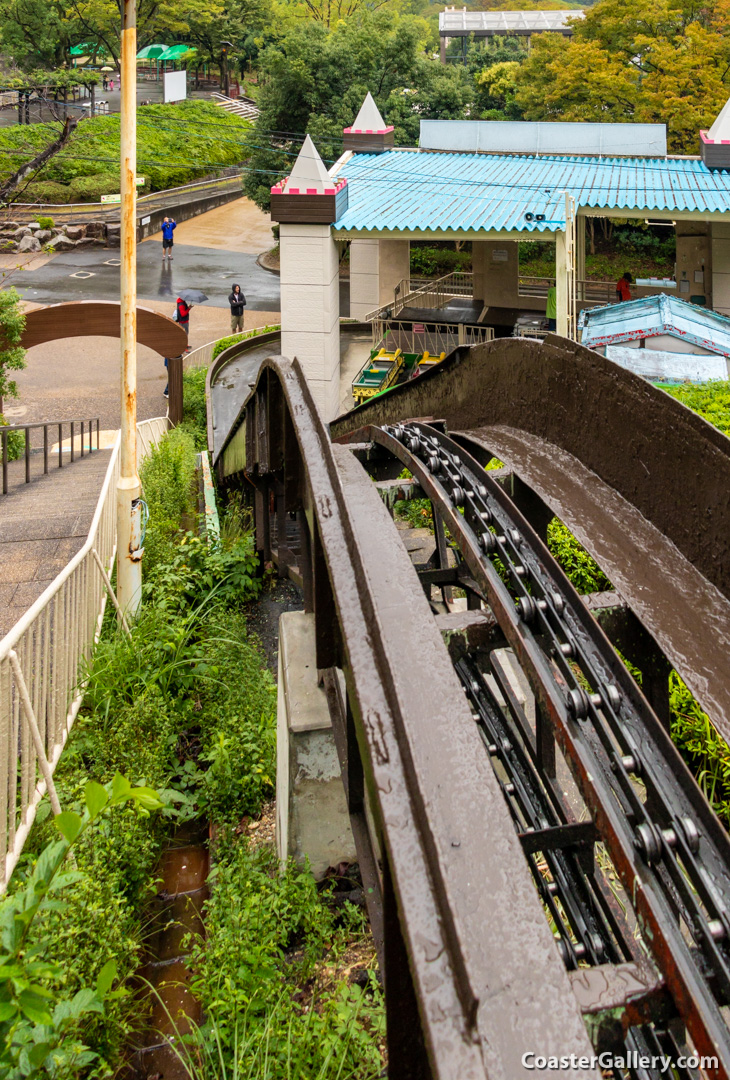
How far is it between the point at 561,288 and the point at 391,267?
30.2 feet

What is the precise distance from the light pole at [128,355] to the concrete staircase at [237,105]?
4732 cm

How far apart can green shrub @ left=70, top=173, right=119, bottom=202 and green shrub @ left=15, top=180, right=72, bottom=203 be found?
311mm

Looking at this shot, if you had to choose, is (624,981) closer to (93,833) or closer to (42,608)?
(93,833)

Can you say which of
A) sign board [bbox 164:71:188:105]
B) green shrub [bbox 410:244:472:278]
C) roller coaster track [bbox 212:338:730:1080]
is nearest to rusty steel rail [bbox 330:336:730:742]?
roller coaster track [bbox 212:338:730:1080]

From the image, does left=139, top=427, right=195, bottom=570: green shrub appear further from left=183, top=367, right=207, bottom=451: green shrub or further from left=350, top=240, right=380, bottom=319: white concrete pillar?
left=350, top=240, right=380, bottom=319: white concrete pillar

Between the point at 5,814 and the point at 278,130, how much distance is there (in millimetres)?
32396

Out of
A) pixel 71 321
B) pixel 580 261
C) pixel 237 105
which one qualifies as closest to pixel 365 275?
pixel 580 261

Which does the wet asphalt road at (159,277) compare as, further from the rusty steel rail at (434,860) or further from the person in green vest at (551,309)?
the rusty steel rail at (434,860)

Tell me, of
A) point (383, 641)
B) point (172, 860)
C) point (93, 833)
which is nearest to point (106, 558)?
point (172, 860)

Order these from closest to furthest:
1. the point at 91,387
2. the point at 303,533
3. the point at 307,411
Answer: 1. the point at 307,411
2. the point at 303,533
3. the point at 91,387

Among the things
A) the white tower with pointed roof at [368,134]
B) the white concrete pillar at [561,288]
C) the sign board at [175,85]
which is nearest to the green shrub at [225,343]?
the white tower with pointed roof at [368,134]

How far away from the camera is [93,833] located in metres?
4.85

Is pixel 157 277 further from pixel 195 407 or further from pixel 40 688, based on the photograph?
pixel 40 688

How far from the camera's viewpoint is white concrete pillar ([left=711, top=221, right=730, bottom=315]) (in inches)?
825
